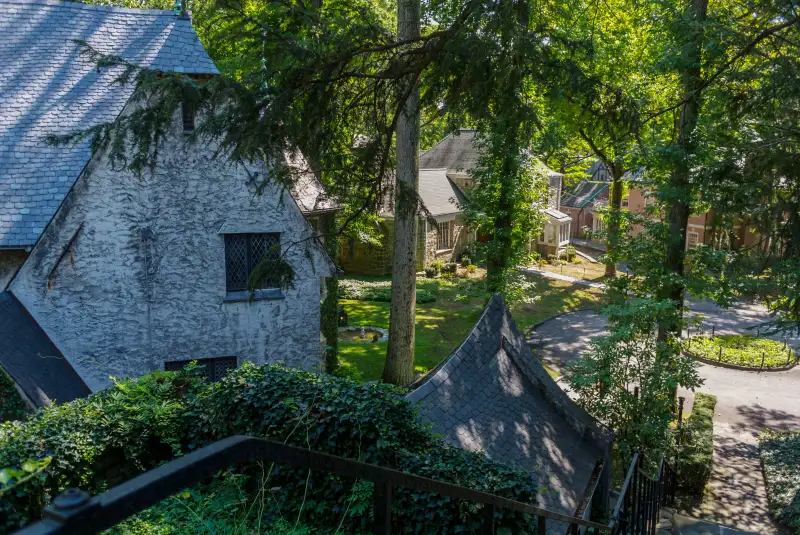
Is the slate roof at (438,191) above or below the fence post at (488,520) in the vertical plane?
above

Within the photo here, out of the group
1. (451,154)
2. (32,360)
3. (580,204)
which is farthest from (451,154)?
(32,360)

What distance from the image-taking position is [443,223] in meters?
38.7

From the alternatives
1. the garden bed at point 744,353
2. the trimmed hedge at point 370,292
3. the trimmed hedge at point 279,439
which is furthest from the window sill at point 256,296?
the garden bed at point 744,353

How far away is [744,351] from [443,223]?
62.7ft

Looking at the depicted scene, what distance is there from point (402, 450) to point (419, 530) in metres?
1.04

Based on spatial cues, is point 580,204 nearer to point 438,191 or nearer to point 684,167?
point 438,191

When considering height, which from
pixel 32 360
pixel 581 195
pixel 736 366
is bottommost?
pixel 736 366

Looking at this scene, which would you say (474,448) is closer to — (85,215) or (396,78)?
(396,78)

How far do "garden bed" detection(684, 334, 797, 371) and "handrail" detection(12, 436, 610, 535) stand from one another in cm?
2261

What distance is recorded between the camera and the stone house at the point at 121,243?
12.7 metres

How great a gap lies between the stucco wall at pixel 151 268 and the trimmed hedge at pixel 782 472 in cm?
1117

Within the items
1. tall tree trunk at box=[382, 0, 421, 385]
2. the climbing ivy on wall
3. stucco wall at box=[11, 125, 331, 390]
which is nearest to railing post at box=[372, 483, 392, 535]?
the climbing ivy on wall

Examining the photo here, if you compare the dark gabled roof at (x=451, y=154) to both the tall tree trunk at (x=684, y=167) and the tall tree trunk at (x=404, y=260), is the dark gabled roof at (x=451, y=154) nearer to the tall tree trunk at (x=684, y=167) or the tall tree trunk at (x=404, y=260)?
the tall tree trunk at (x=404, y=260)

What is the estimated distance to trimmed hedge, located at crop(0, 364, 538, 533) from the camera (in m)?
6.85
